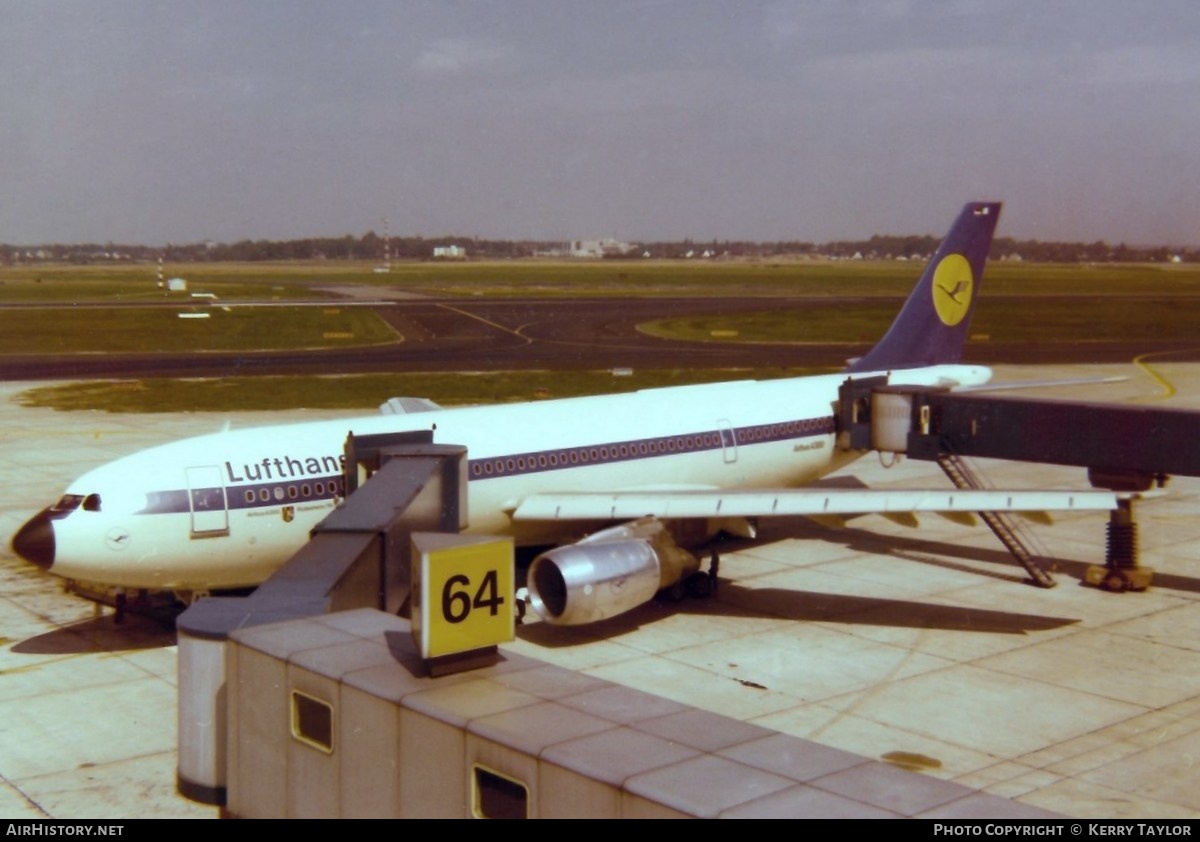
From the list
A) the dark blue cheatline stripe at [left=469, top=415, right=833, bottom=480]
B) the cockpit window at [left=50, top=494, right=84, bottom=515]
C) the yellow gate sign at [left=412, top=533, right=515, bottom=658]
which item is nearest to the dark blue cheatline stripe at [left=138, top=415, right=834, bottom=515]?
the dark blue cheatline stripe at [left=469, top=415, right=833, bottom=480]

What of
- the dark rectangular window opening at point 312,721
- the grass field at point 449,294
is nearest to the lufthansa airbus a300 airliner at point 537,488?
the dark rectangular window opening at point 312,721

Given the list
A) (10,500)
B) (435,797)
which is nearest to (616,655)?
(435,797)

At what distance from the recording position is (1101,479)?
28609 millimetres

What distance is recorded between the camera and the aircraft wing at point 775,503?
2483cm

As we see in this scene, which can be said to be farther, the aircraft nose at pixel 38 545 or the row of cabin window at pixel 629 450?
the row of cabin window at pixel 629 450

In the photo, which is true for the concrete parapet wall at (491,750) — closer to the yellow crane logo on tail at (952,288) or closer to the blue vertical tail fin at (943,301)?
the blue vertical tail fin at (943,301)

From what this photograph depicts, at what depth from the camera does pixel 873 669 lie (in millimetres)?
22688

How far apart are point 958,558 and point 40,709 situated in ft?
70.1

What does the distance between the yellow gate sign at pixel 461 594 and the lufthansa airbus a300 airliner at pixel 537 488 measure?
8.53m

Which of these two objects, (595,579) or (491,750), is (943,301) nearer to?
(595,579)

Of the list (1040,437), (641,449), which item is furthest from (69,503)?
(1040,437)

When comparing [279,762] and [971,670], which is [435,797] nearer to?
[279,762]

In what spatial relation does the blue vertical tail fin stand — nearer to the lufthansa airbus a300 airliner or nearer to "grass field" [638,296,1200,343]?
the lufthansa airbus a300 airliner

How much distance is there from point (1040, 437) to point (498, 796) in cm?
2121
